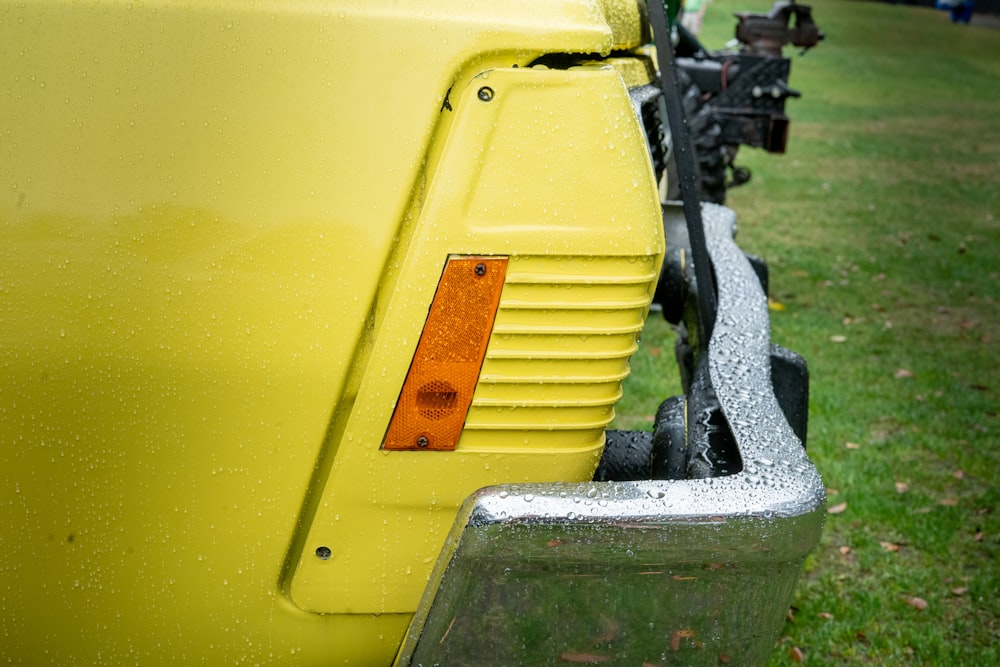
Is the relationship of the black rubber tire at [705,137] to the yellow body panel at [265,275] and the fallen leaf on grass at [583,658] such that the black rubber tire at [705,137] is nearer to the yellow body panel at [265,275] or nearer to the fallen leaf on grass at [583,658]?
the yellow body panel at [265,275]

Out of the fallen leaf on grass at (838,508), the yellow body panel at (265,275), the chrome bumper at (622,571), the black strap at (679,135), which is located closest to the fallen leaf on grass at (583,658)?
the chrome bumper at (622,571)

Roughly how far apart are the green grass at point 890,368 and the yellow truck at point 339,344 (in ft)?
5.84

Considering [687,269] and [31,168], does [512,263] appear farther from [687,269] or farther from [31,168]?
[687,269]

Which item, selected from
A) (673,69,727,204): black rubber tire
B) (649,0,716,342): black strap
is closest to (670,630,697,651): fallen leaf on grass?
(649,0,716,342): black strap

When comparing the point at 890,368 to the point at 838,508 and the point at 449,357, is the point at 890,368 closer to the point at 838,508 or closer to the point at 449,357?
the point at 838,508

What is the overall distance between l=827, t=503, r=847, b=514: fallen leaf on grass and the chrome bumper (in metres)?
2.49

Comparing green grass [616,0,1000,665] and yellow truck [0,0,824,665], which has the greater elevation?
yellow truck [0,0,824,665]

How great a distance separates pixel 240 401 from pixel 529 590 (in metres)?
0.51

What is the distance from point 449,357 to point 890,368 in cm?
427

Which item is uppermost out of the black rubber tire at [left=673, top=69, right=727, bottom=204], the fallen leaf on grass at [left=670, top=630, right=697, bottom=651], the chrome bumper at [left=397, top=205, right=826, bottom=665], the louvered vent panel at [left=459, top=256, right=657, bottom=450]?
the louvered vent panel at [left=459, top=256, right=657, bottom=450]

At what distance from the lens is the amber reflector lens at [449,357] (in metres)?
1.48

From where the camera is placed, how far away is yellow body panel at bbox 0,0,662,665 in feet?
4.68

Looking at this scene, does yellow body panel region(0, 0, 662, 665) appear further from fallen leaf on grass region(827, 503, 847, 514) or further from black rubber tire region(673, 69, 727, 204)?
black rubber tire region(673, 69, 727, 204)

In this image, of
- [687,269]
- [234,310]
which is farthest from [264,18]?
[687,269]
